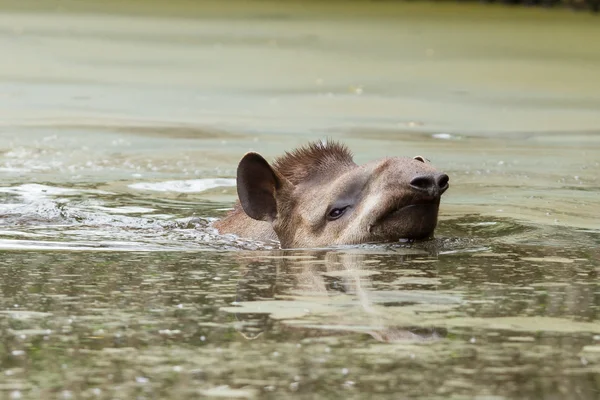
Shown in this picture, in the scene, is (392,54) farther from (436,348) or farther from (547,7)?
(436,348)

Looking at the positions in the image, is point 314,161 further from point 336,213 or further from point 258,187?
point 336,213

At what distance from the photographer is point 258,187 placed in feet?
24.1

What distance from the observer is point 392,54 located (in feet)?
64.4

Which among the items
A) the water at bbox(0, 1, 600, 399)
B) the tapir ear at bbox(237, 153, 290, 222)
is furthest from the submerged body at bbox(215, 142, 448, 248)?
the water at bbox(0, 1, 600, 399)

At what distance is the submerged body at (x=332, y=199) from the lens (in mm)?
6613

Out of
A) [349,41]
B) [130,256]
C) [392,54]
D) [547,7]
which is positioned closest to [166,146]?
[130,256]

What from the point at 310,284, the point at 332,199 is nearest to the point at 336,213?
the point at 332,199

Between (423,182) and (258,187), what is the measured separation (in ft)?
3.74

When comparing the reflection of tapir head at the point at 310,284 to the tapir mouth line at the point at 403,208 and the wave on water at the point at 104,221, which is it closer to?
the tapir mouth line at the point at 403,208

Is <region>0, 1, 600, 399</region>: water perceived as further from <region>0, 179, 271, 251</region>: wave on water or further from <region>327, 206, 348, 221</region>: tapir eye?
<region>327, 206, 348, 221</region>: tapir eye

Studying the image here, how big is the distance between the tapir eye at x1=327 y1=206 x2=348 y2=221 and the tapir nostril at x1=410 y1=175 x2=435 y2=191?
0.59 metres

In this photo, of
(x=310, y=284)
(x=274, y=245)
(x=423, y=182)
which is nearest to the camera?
(x=310, y=284)

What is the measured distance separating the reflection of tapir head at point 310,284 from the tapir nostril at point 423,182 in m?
0.34

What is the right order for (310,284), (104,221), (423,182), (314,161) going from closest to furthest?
(310,284) < (423,182) < (314,161) < (104,221)
